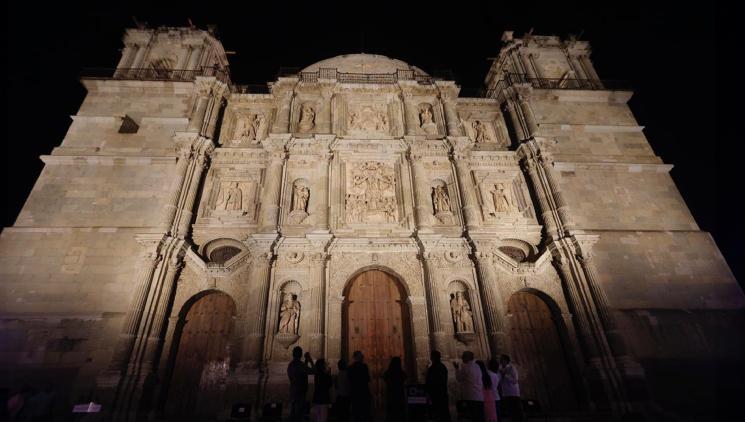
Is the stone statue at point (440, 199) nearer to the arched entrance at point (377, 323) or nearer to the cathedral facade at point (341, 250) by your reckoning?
the cathedral facade at point (341, 250)

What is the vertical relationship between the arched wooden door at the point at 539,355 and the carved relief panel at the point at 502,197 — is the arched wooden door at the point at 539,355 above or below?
below

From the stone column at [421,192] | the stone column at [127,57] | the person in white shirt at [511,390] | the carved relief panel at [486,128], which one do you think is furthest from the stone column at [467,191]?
the stone column at [127,57]

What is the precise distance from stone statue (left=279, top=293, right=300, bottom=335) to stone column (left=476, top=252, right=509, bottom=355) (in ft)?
19.4

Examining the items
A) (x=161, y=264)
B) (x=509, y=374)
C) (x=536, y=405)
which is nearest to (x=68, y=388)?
(x=161, y=264)

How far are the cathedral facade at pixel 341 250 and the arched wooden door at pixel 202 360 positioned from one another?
0.06 metres

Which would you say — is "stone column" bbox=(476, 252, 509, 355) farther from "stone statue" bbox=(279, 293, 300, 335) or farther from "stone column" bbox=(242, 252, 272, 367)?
"stone column" bbox=(242, 252, 272, 367)

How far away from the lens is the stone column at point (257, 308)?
1038 centimetres

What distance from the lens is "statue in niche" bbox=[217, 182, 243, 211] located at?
13.8 metres

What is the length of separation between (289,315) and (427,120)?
10264 mm

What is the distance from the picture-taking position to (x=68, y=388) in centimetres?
1002

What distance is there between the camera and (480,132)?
16.9 metres

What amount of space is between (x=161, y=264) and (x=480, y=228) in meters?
10.7

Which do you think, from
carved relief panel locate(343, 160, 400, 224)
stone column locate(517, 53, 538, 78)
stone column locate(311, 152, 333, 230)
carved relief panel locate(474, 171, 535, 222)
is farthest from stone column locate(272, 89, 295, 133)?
stone column locate(517, 53, 538, 78)

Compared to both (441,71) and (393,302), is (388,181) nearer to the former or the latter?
(393,302)
